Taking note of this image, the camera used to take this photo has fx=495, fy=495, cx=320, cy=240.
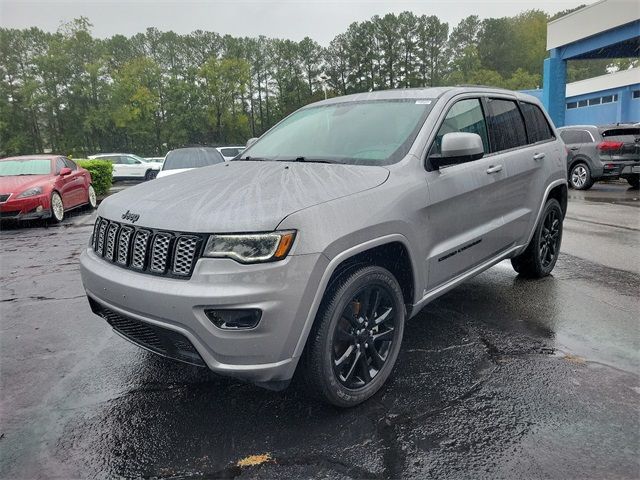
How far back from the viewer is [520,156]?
4.41 metres

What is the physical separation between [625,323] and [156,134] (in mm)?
56553

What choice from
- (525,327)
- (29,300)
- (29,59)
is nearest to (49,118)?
(29,59)

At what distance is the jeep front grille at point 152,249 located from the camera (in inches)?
98.4

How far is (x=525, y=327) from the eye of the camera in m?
4.04

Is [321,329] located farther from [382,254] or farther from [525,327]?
[525,327]

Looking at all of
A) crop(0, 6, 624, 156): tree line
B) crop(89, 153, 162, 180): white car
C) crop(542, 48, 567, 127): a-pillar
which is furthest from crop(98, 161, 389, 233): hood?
crop(0, 6, 624, 156): tree line

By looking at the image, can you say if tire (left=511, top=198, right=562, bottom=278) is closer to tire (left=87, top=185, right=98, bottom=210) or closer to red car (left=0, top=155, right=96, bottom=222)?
red car (left=0, top=155, right=96, bottom=222)

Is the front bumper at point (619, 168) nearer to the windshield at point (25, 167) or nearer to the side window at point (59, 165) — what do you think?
the side window at point (59, 165)

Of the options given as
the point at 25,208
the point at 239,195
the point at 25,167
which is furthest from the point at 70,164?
the point at 239,195

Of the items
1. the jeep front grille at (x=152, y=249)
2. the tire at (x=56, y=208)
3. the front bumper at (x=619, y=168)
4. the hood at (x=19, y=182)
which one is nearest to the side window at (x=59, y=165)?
the hood at (x=19, y=182)

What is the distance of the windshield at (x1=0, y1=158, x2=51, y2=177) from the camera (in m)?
11.0

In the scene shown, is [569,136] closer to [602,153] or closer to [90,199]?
[602,153]

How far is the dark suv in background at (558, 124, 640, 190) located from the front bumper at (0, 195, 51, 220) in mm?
13856

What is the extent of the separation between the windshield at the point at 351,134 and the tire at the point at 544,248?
2.15 m
